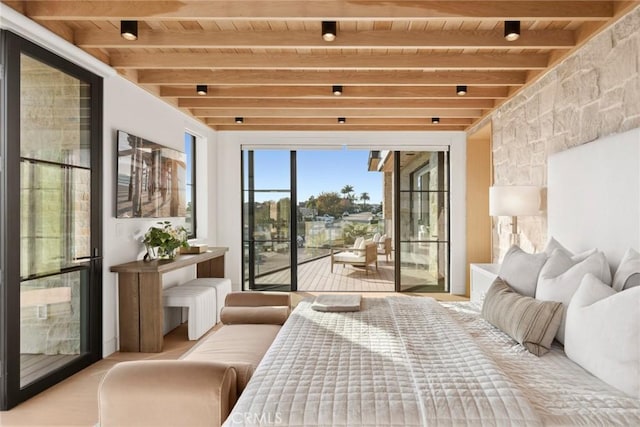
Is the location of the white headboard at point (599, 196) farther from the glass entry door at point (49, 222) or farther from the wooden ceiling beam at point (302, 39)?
the glass entry door at point (49, 222)

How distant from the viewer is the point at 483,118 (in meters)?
5.48

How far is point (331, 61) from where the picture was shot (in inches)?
141

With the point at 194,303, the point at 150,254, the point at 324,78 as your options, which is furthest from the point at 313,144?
the point at 194,303

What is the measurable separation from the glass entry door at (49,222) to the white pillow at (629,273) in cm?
344

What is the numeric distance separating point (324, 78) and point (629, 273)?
2942mm

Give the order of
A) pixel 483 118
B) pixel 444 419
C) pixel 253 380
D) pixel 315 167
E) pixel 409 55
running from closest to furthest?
pixel 444 419, pixel 253 380, pixel 409 55, pixel 483 118, pixel 315 167

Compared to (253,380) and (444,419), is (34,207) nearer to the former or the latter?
(253,380)

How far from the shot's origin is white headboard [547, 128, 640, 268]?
7.90 ft

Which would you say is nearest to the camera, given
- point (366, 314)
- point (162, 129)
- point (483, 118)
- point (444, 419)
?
point (444, 419)

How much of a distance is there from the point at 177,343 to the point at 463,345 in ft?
9.85

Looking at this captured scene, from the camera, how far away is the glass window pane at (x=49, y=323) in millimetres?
2744

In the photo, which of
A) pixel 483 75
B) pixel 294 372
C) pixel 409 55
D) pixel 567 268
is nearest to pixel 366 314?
pixel 294 372

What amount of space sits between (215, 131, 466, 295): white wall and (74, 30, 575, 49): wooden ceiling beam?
3185mm

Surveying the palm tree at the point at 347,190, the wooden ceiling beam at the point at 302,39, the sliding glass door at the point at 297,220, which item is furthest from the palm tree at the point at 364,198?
the wooden ceiling beam at the point at 302,39
